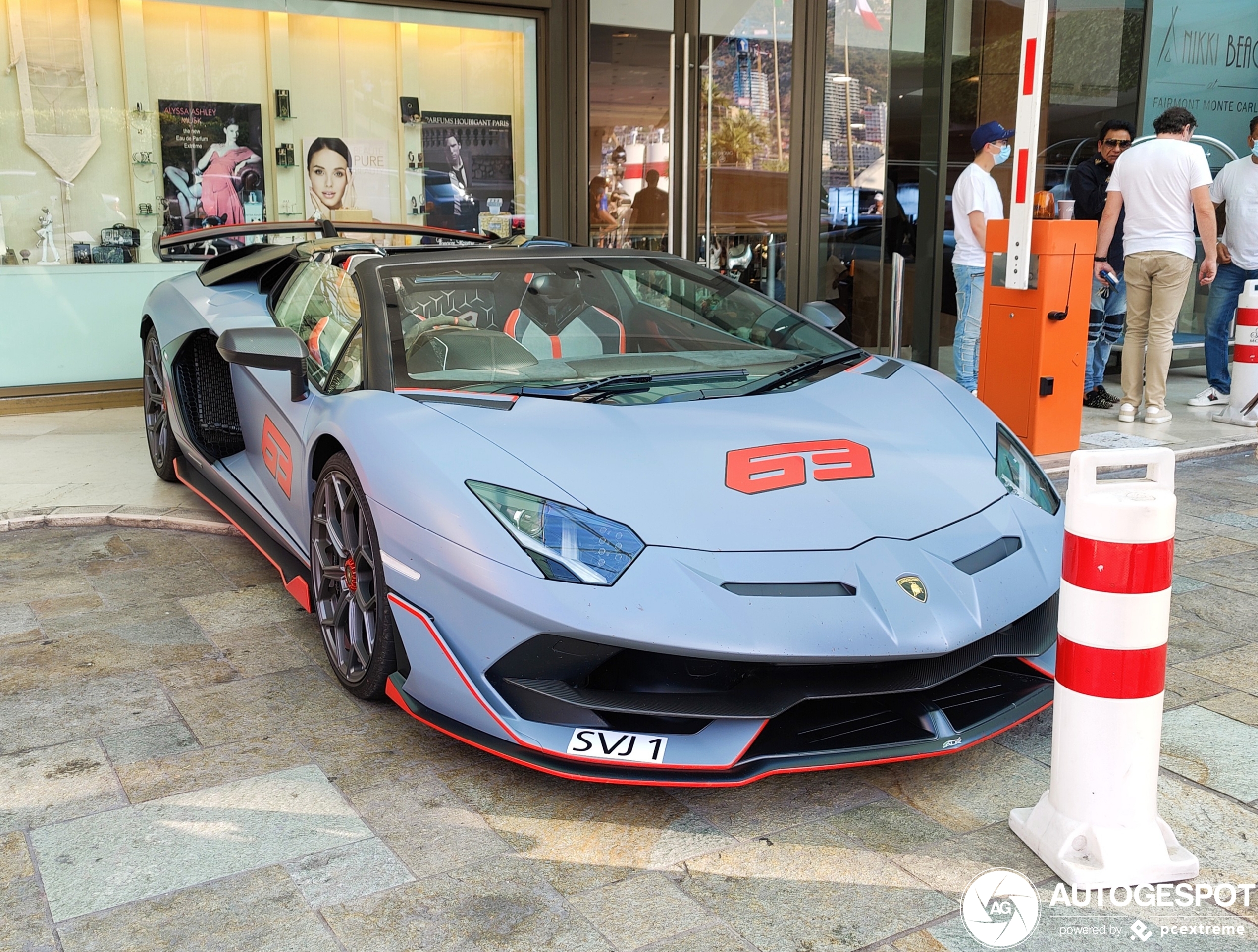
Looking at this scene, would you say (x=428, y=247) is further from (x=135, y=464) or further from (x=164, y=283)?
(x=135, y=464)

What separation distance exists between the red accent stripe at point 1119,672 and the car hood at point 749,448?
1.69ft

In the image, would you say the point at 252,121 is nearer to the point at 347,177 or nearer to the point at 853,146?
the point at 347,177

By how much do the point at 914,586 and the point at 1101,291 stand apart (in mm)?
6540

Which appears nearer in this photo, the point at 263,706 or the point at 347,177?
the point at 263,706

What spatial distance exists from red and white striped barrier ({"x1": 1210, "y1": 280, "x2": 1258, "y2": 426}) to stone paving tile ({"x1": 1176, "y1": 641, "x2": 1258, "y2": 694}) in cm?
436

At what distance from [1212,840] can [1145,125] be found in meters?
9.25

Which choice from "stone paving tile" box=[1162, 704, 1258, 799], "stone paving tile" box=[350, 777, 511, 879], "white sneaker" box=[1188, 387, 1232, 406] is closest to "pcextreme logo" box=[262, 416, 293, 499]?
"stone paving tile" box=[350, 777, 511, 879]

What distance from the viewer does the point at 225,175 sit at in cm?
845

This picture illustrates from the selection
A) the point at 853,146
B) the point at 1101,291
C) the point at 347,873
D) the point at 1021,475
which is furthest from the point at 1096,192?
the point at 347,873

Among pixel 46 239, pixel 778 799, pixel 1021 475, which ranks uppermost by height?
pixel 46 239

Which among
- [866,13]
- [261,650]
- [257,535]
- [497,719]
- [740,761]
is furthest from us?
[866,13]

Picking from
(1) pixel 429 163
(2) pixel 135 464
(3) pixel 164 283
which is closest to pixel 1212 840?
(3) pixel 164 283

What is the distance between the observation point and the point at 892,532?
271 centimetres

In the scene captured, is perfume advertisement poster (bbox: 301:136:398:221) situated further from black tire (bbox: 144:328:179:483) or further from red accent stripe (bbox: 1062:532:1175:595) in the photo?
red accent stripe (bbox: 1062:532:1175:595)
